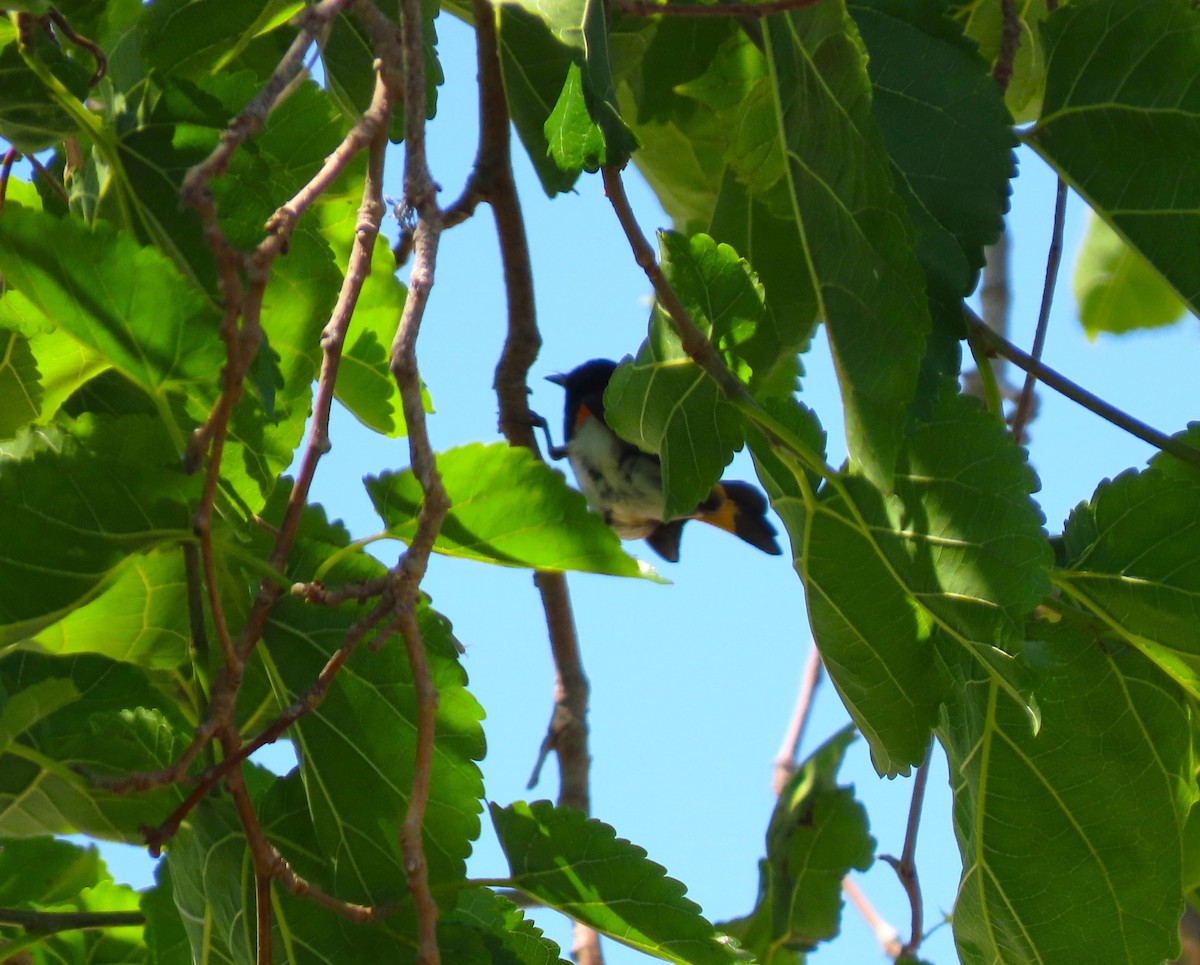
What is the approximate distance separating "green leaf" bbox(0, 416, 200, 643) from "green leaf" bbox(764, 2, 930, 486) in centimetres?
46

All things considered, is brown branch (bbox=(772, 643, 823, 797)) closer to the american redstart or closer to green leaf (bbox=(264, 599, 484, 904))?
the american redstart

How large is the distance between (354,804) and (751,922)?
883mm

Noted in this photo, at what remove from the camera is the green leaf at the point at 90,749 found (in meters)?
1.13

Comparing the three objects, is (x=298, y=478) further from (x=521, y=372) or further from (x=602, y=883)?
(x=521, y=372)

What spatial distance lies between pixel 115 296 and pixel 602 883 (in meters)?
0.59

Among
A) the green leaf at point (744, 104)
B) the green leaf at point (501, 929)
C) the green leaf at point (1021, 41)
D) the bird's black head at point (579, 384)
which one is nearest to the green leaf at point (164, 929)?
the green leaf at point (501, 929)

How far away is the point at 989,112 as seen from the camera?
40.1 inches

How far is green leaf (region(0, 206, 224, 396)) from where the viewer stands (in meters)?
0.85

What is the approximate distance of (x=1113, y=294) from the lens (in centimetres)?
230

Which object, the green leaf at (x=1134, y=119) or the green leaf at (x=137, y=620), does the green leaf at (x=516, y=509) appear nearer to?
the green leaf at (x=137, y=620)

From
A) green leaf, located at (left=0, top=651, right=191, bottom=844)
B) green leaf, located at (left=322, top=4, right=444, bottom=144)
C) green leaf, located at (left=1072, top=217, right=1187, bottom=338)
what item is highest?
green leaf, located at (left=1072, top=217, right=1187, bottom=338)

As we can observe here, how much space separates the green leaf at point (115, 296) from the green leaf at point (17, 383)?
14 cm

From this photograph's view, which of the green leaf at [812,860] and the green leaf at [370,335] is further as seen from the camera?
the green leaf at [812,860]

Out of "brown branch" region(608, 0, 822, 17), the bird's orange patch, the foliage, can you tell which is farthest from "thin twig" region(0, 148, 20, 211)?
the bird's orange patch
